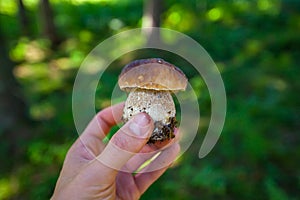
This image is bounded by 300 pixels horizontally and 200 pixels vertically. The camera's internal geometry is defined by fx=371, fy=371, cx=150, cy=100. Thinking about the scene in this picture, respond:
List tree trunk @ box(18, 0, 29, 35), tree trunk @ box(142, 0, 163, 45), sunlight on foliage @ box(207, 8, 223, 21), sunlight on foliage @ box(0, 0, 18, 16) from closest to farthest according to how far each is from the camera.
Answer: tree trunk @ box(142, 0, 163, 45) → sunlight on foliage @ box(207, 8, 223, 21) → tree trunk @ box(18, 0, 29, 35) → sunlight on foliage @ box(0, 0, 18, 16)

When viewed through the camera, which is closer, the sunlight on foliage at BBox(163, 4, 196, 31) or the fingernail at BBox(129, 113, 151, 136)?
the fingernail at BBox(129, 113, 151, 136)

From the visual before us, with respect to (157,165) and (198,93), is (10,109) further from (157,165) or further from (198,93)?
(157,165)

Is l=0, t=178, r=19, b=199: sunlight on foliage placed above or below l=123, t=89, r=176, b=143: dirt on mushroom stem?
below

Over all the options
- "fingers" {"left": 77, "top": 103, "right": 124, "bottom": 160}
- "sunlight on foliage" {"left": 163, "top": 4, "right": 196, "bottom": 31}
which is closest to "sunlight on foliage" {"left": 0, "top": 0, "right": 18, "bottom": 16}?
"sunlight on foliage" {"left": 163, "top": 4, "right": 196, "bottom": 31}

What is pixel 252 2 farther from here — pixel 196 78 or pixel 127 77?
pixel 127 77

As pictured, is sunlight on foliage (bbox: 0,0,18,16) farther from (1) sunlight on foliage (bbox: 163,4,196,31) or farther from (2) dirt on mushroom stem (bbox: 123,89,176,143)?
(2) dirt on mushroom stem (bbox: 123,89,176,143)

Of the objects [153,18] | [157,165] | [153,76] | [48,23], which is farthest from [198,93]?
[48,23]

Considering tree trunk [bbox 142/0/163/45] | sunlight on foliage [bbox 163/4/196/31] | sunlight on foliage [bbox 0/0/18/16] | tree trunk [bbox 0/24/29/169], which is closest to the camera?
tree trunk [bbox 0/24/29/169]
